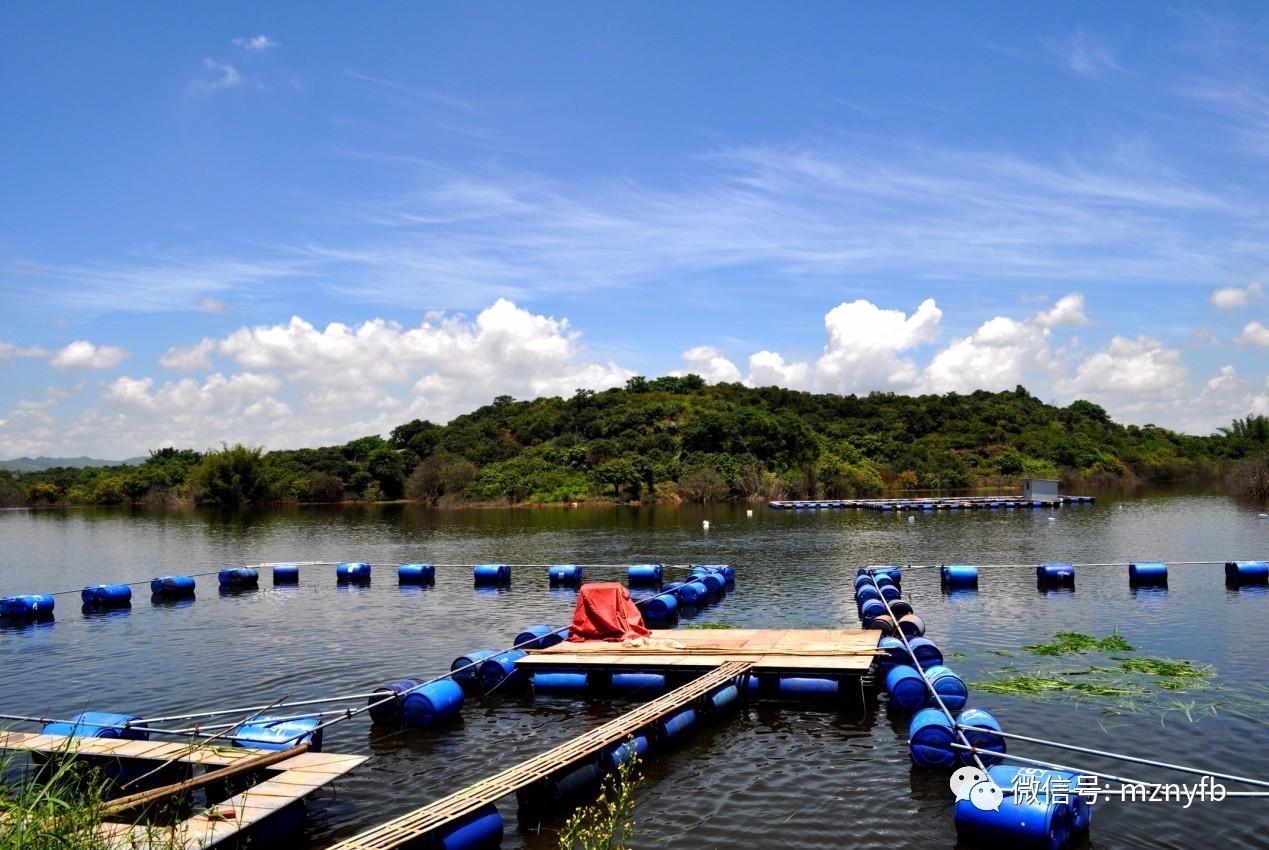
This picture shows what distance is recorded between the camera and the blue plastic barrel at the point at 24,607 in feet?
95.3

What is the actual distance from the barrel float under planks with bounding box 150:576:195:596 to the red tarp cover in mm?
18629

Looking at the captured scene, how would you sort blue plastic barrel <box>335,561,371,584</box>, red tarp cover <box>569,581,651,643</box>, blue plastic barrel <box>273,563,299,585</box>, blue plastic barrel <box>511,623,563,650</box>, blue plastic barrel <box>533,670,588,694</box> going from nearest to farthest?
1. blue plastic barrel <box>533,670,588,694</box>
2. red tarp cover <box>569,581,651,643</box>
3. blue plastic barrel <box>511,623,563,650</box>
4. blue plastic barrel <box>335,561,371,584</box>
5. blue plastic barrel <box>273,563,299,585</box>

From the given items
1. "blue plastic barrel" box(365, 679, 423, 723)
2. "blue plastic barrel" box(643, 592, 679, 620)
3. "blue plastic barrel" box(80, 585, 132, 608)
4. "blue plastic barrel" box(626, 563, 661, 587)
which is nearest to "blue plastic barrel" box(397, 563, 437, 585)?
"blue plastic barrel" box(626, 563, 661, 587)

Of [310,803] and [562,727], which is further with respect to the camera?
[562,727]

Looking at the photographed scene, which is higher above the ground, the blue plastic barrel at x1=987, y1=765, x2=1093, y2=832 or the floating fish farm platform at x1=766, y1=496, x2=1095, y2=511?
the floating fish farm platform at x1=766, y1=496, x2=1095, y2=511

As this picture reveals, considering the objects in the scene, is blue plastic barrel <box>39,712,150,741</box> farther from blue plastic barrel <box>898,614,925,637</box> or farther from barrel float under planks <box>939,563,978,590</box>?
barrel float under planks <box>939,563,978,590</box>

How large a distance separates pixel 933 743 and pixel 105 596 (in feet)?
91.0

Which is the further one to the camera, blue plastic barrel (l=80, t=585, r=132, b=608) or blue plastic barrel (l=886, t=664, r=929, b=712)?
blue plastic barrel (l=80, t=585, r=132, b=608)

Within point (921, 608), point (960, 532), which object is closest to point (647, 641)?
point (921, 608)

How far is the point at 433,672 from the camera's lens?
66.6 ft

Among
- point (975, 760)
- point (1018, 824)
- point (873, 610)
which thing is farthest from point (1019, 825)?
point (873, 610)

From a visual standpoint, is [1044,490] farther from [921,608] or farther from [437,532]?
[921,608]

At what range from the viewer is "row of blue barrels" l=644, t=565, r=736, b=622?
26.1 meters

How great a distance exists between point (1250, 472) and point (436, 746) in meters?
68.9
